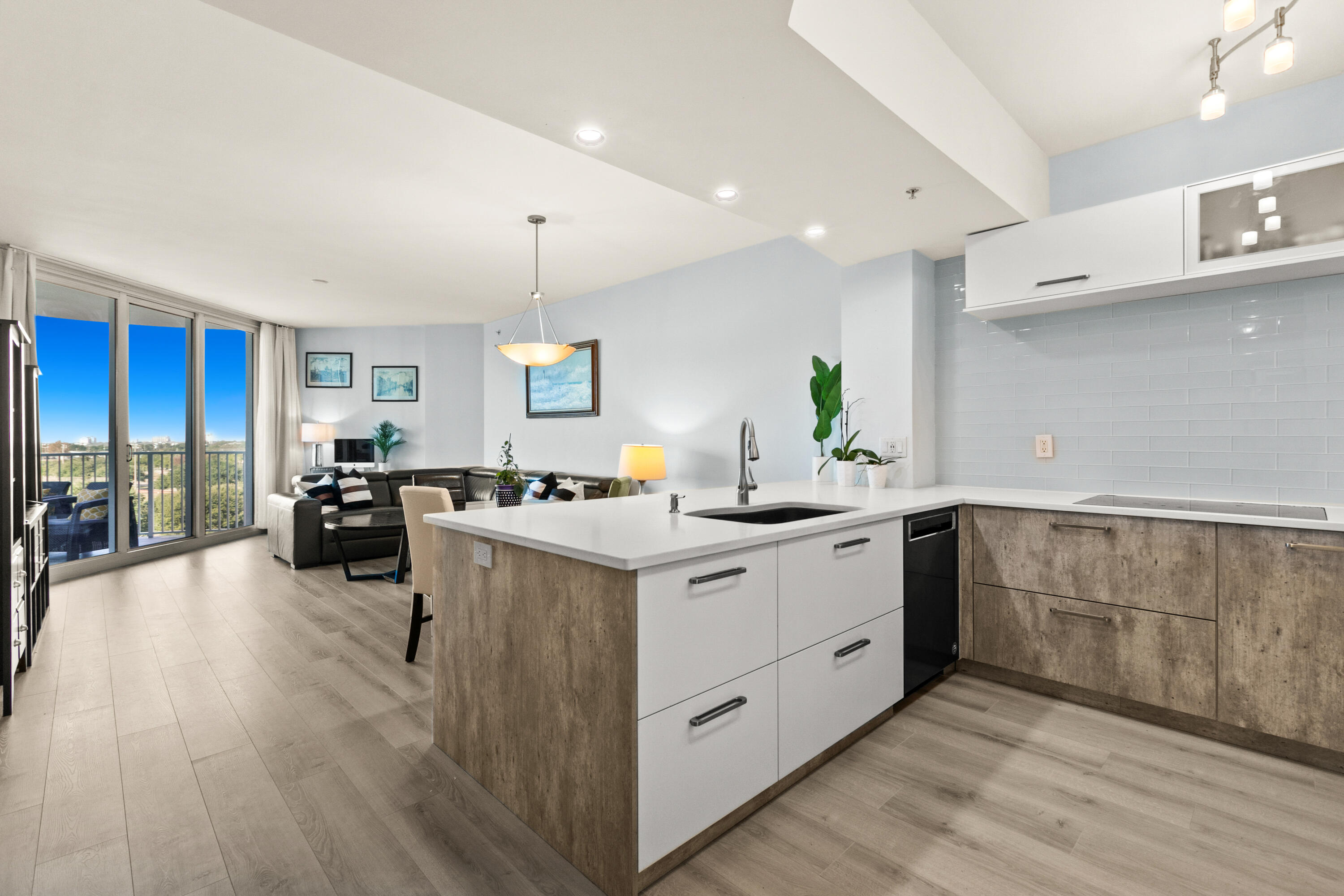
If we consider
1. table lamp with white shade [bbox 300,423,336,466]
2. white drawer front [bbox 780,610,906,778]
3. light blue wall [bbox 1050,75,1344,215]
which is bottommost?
white drawer front [bbox 780,610,906,778]

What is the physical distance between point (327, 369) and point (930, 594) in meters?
7.71

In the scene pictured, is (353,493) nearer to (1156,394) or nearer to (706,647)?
(706,647)

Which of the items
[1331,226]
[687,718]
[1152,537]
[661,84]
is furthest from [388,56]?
[1331,226]

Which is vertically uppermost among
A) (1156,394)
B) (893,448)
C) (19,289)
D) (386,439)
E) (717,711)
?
(19,289)

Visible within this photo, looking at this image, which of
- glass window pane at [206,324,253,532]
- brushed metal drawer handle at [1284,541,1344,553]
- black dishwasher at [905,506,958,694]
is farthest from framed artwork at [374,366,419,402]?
brushed metal drawer handle at [1284,541,1344,553]

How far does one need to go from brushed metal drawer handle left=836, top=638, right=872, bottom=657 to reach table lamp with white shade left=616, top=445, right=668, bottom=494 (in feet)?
8.07

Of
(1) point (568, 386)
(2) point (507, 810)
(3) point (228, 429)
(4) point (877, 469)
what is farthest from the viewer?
(3) point (228, 429)

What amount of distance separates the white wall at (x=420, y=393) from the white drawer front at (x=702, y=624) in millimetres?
6555

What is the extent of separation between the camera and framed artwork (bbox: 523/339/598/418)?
5773 millimetres

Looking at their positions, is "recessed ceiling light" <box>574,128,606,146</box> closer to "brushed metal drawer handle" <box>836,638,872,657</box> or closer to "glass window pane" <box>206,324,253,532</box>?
"brushed metal drawer handle" <box>836,638,872,657</box>

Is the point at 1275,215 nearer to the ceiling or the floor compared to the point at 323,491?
nearer to the ceiling

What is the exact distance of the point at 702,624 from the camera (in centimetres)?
149

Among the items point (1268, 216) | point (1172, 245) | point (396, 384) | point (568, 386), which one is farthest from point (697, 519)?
point (396, 384)

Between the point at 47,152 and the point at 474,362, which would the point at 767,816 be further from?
the point at 474,362
